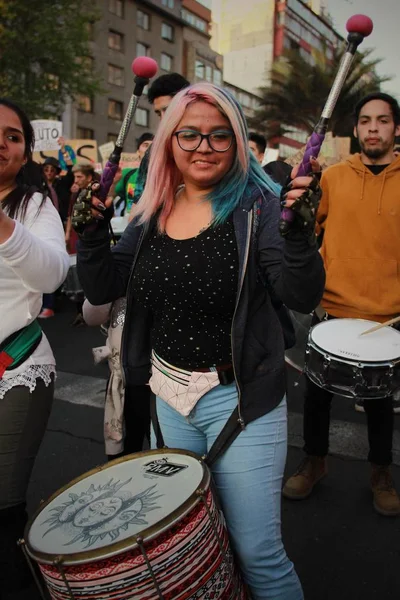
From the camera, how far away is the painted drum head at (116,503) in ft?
4.78

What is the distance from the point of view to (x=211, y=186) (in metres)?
1.92

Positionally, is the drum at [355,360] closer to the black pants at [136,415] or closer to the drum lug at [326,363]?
the drum lug at [326,363]

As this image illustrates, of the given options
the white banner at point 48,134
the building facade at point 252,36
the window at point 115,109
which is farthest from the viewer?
the building facade at point 252,36

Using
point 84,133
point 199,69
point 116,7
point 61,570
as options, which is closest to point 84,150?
point 61,570

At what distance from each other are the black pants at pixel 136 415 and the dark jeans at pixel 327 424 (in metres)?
0.95

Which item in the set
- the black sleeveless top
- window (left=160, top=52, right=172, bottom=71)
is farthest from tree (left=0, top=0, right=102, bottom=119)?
window (left=160, top=52, right=172, bottom=71)

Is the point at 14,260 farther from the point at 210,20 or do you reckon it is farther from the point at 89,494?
the point at 210,20

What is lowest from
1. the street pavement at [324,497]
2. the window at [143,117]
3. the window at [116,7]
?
the street pavement at [324,497]

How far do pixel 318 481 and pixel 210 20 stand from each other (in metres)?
55.5

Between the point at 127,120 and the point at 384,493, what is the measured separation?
7.53 ft

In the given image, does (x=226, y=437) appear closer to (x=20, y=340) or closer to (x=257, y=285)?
(x=257, y=285)

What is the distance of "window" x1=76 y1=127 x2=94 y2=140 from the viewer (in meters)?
36.6

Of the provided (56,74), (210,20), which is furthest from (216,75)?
(56,74)

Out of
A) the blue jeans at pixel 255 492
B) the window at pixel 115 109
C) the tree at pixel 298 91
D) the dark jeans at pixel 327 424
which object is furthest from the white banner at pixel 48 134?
the window at pixel 115 109
